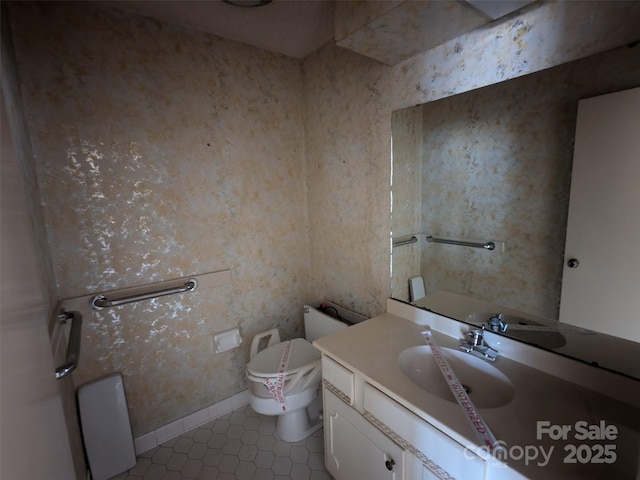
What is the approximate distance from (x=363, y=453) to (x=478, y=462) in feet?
1.77

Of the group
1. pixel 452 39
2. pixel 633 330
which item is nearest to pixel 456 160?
pixel 452 39

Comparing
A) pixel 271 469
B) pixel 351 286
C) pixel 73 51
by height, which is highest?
pixel 73 51

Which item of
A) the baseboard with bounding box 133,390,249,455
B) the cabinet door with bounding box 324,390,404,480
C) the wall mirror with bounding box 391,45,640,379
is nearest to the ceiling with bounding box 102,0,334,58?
the wall mirror with bounding box 391,45,640,379

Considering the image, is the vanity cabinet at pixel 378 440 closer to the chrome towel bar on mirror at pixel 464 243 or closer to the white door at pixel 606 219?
the white door at pixel 606 219

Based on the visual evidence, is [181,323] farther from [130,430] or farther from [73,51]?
[73,51]

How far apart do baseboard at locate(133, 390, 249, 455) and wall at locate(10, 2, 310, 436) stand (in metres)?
0.04

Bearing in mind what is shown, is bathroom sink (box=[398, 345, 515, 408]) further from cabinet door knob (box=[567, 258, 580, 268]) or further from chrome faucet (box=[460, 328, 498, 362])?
cabinet door knob (box=[567, 258, 580, 268])

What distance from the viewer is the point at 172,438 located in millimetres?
1800

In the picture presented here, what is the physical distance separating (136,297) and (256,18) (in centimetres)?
→ 166

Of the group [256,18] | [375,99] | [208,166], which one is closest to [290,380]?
[208,166]

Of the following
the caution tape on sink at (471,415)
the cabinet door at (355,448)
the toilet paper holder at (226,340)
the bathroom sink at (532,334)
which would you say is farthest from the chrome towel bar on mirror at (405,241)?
the toilet paper holder at (226,340)

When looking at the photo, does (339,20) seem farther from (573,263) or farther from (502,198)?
(573,263)

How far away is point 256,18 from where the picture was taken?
5.06ft

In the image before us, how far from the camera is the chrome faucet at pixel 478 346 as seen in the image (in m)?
1.12
